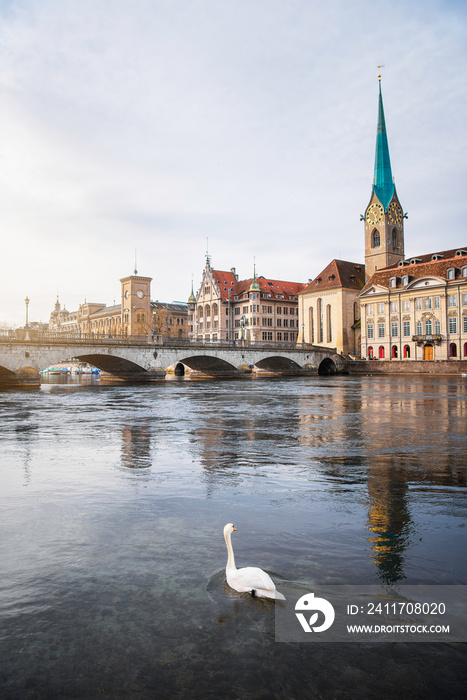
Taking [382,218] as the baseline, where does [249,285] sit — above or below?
below

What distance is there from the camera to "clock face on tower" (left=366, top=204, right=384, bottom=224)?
9522cm

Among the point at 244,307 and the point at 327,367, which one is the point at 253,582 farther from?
the point at 244,307

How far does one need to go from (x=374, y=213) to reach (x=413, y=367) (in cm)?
3949

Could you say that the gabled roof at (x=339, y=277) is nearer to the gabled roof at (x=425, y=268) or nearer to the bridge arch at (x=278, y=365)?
the gabled roof at (x=425, y=268)

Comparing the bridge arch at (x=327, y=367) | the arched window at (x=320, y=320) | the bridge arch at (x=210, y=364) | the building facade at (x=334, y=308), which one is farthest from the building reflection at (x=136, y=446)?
the arched window at (x=320, y=320)

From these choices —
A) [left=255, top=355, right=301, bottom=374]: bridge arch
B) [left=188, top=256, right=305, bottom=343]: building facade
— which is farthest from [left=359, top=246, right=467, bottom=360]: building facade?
[left=188, top=256, right=305, bottom=343]: building facade

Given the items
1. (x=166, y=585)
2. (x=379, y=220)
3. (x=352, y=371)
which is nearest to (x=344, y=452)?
(x=166, y=585)

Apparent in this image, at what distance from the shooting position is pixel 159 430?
16.4 m

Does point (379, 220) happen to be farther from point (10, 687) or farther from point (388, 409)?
point (10, 687)

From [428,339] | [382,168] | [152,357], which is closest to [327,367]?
[428,339]

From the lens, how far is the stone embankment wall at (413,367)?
6426 cm

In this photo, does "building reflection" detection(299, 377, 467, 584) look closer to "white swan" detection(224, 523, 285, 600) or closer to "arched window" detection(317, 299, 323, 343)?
"white swan" detection(224, 523, 285, 600)

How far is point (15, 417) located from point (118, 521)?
1565 cm

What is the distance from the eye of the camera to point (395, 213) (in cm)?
9625
